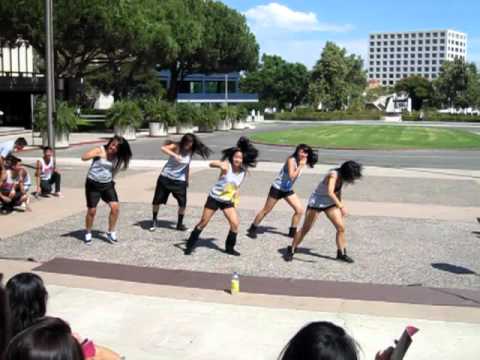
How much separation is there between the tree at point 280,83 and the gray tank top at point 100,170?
106714mm

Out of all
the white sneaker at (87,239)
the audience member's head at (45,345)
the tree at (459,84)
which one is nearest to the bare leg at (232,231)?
the white sneaker at (87,239)

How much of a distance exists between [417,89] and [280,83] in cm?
3146

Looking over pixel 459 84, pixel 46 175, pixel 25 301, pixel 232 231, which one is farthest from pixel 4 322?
pixel 459 84

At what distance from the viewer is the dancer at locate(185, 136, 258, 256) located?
913 cm

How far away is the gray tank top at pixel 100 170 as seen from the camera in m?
9.76

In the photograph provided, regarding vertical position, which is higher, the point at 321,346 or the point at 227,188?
the point at 321,346

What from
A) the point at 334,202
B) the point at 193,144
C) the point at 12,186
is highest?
the point at 193,144

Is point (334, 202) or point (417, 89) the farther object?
point (417, 89)

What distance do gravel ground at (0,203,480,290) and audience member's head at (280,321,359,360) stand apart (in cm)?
612

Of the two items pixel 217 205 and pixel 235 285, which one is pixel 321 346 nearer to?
pixel 235 285

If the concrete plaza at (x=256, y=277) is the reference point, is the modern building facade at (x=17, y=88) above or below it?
above

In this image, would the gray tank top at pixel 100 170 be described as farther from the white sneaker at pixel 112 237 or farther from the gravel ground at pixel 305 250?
the gravel ground at pixel 305 250

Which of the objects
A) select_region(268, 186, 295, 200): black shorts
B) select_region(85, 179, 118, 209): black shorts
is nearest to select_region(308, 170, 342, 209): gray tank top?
select_region(268, 186, 295, 200): black shorts

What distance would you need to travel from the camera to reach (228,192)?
30.1 feet
